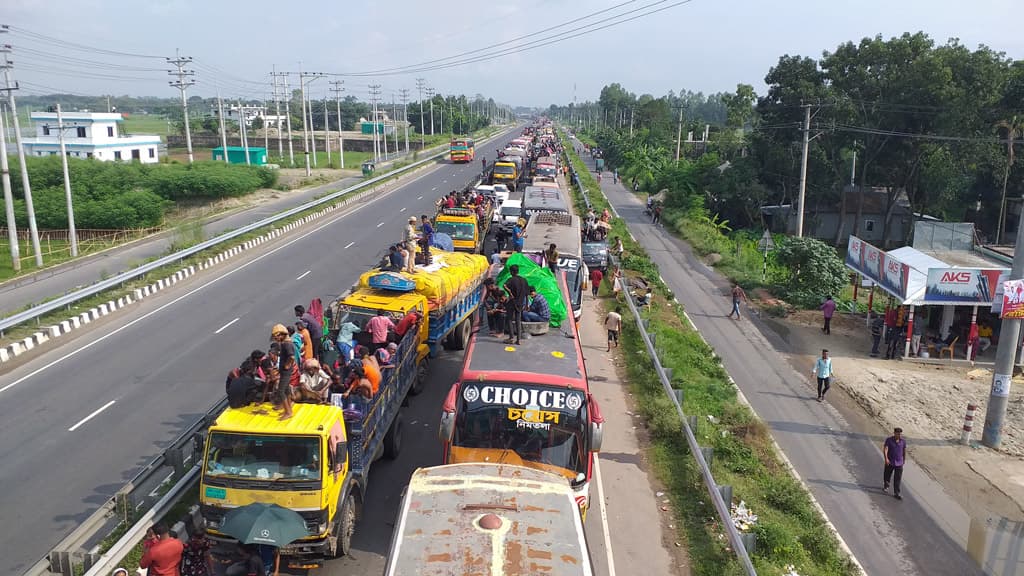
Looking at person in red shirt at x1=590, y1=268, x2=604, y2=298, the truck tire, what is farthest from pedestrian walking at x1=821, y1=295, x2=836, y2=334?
the truck tire

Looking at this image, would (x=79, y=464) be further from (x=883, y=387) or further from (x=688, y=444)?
(x=883, y=387)

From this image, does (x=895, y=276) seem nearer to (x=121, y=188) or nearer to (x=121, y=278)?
(x=121, y=278)

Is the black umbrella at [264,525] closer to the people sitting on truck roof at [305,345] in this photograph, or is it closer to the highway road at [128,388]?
the highway road at [128,388]

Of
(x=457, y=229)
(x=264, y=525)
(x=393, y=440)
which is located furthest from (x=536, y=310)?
(x=457, y=229)

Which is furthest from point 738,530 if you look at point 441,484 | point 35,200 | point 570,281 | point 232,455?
point 35,200

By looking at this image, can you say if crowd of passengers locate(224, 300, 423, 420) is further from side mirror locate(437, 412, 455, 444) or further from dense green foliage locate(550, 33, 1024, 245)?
dense green foliage locate(550, 33, 1024, 245)

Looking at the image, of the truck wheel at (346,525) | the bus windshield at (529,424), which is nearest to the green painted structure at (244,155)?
the truck wheel at (346,525)
